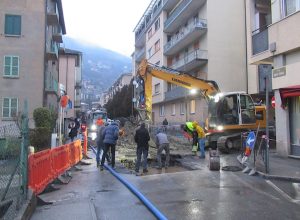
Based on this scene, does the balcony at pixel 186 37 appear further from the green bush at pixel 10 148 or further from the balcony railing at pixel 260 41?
the green bush at pixel 10 148

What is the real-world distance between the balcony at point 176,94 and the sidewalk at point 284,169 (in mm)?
25982

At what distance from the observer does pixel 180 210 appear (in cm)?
857

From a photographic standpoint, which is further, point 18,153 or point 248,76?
point 248,76

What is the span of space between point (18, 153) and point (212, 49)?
32302mm

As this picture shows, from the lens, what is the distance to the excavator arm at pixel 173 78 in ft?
72.3

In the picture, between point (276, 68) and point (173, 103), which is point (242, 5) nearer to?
point (173, 103)

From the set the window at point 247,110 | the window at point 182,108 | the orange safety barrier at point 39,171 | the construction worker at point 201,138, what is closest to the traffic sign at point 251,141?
the construction worker at point 201,138

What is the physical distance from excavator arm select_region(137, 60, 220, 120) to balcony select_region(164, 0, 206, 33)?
1865 cm

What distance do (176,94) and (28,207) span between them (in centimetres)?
3876

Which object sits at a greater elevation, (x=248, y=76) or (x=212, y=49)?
(x=212, y=49)

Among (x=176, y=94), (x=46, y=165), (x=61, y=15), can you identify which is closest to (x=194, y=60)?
(x=176, y=94)

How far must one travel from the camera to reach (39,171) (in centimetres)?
1028

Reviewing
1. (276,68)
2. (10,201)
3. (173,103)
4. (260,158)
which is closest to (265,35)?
(276,68)

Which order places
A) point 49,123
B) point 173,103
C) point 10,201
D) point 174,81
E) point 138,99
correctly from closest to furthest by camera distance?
1. point 10,201
2. point 138,99
3. point 174,81
4. point 49,123
5. point 173,103
